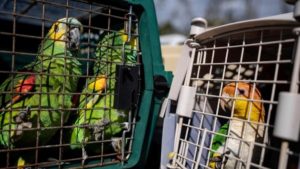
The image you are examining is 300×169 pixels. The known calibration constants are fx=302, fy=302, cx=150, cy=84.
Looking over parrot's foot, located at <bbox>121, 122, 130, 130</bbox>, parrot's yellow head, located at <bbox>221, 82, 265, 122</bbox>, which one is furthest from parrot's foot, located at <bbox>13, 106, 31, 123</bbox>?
parrot's yellow head, located at <bbox>221, 82, 265, 122</bbox>

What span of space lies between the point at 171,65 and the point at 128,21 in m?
1.27

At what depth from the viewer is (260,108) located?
90 cm

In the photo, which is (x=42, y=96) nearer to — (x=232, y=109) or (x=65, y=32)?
(x=65, y=32)

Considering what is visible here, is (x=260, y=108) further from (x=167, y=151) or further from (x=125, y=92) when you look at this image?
(x=125, y=92)

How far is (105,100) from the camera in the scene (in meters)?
0.98

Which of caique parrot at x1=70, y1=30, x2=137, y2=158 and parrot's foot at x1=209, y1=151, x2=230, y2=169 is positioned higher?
caique parrot at x1=70, y1=30, x2=137, y2=158

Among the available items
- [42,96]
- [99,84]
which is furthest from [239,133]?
[42,96]

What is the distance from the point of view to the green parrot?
83 centimetres

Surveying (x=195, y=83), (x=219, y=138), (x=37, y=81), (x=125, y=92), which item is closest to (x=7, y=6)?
(x=37, y=81)

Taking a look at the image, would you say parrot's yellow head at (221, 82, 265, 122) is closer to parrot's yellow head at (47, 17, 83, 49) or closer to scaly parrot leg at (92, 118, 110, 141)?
scaly parrot leg at (92, 118, 110, 141)

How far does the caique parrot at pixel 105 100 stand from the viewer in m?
0.95

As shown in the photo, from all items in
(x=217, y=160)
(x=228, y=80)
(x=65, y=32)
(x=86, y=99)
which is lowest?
(x=217, y=160)

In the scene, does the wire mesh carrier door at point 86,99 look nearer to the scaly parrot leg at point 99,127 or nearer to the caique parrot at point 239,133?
the scaly parrot leg at point 99,127

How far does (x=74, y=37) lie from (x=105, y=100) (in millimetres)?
230
